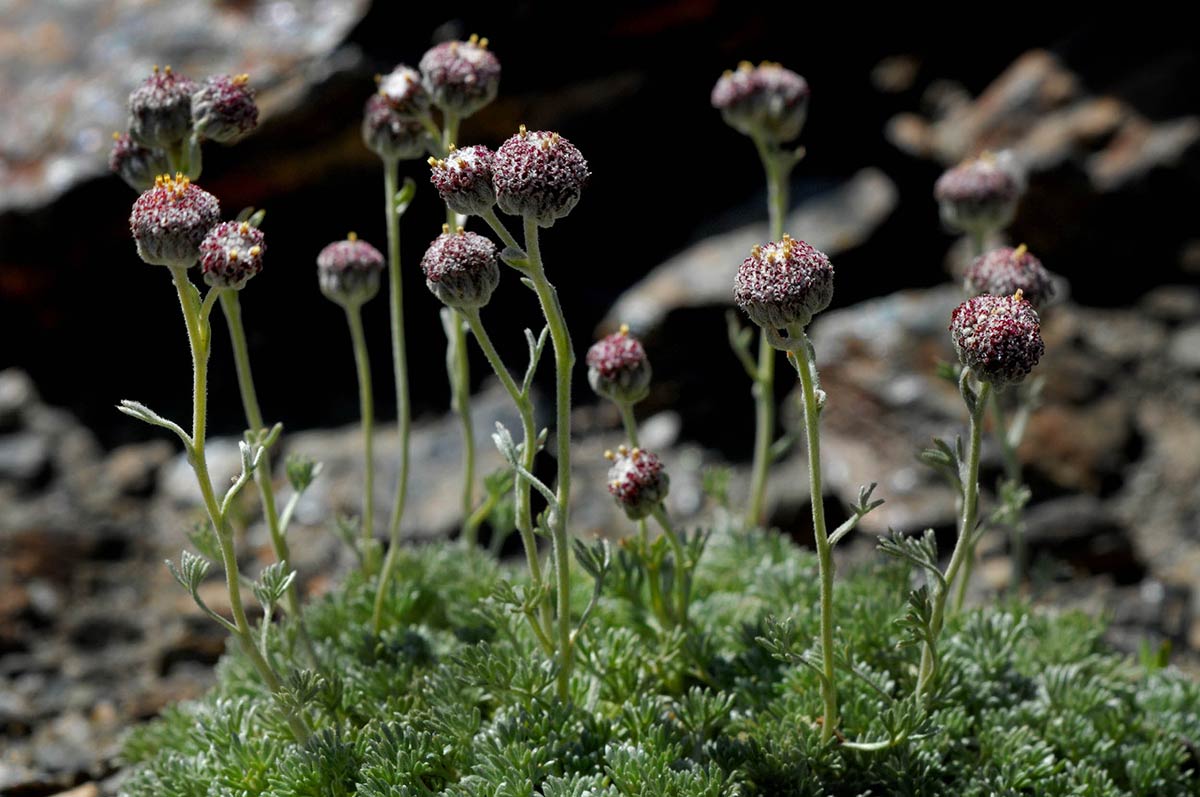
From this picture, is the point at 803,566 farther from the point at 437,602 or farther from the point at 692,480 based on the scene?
the point at 692,480

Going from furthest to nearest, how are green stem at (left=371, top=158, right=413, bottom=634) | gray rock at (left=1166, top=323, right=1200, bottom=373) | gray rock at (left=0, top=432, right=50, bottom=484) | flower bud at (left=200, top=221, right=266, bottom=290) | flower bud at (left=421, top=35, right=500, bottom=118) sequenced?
gray rock at (left=1166, top=323, right=1200, bottom=373) → gray rock at (left=0, top=432, right=50, bottom=484) → green stem at (left=371, top=158, right=413, bottom=634) → flower bud at (left=421, top=35, right=500, bottom=118) → flower bud at (left=200, top=221, right=266, bottom=290)

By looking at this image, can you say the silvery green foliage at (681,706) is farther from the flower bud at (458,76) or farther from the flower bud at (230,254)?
the flower bud at (458,76)

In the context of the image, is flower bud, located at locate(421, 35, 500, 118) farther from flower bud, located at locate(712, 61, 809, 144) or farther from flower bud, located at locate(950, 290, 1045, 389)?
flower bud, located at locate(950, 290, 1045, 389)

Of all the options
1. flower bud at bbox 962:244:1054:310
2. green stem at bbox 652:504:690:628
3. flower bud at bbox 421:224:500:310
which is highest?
flower bud at bbox 421:224:500:310

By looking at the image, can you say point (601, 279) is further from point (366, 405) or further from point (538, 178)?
point (538, 178)

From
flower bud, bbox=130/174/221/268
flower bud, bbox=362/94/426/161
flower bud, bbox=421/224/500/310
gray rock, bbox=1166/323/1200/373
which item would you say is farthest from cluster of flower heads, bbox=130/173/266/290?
gray rock, bbox=1166/323/1200/373
